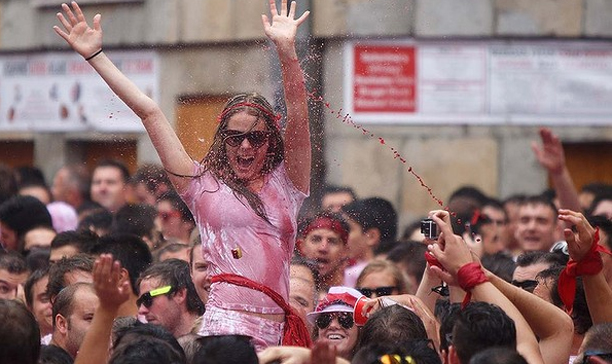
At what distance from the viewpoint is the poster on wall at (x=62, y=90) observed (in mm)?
16531

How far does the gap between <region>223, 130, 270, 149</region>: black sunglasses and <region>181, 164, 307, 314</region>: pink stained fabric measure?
6.5 inches

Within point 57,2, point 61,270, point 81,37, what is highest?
point 57,2

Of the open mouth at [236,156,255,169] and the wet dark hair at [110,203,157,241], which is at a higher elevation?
the open mouth at [236,156,255,169]

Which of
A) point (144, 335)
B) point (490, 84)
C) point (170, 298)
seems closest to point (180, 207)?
point (170, 298)

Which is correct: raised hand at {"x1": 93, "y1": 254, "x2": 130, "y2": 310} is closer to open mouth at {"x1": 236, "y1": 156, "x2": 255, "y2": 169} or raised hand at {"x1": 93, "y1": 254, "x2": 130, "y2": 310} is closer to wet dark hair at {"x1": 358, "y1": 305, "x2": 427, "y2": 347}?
open mouth at {"x1": 236, "y1": 156, "x2": 255, "y2": 169}

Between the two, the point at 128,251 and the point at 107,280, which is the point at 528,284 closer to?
the point at 128,251


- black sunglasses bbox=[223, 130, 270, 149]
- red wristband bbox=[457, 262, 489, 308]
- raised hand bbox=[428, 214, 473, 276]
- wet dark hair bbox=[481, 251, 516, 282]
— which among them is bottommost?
wet dark hair bbox=[481, 251, 516, 282]

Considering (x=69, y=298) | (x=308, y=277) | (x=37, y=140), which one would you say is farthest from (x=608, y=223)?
(x=37, y=140)

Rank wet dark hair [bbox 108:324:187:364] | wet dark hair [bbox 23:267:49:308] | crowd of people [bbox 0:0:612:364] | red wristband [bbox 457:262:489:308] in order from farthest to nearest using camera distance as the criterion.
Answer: wet dark hair [bbox 23:267:49:308] → red wristband [bbox 457:262:489:308] → crowd of people [bbox 0:0:612:364] → wet dark hair [bbox 108:324:187:364]

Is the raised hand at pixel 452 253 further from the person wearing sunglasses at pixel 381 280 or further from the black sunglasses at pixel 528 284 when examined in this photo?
the person wearing sunglasses at pixel 381 280

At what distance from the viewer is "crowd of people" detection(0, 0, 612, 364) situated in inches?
214

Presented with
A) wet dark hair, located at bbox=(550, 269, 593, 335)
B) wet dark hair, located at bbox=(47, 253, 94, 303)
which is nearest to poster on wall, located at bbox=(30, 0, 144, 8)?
wet dark hair, located at bbox=(47, 253, 94, 303)

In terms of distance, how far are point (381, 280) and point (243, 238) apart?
6.01 feet

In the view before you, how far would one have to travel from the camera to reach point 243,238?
6.17 m
